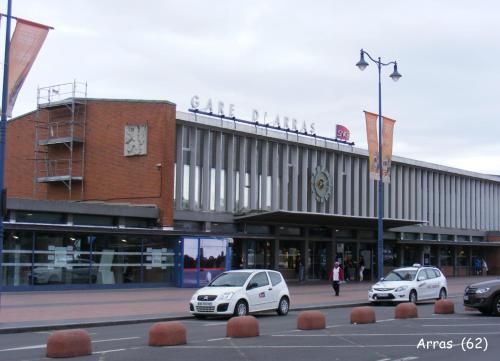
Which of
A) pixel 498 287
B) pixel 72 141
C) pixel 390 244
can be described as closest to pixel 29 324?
pixel 498 287

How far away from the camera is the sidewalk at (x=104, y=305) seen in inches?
802

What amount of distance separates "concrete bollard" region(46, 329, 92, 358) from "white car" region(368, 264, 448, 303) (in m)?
17.6

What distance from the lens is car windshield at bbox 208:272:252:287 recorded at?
2238 centimetres

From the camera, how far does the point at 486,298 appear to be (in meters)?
22.2

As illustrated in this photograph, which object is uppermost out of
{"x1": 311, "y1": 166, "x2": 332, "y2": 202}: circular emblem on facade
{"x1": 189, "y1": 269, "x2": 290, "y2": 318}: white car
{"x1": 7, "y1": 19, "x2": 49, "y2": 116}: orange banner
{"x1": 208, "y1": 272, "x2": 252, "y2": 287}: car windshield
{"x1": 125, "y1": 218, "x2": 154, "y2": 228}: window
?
{"x1": 7, "y1": 19, "x2": 49, "y2": 116}: orange banner

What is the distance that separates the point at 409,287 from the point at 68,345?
18.5m

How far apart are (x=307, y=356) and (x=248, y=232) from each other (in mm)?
30023

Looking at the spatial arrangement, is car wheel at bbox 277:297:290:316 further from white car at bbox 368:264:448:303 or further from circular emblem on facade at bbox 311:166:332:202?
circular emblem on facade at bbox 311:166:332:202

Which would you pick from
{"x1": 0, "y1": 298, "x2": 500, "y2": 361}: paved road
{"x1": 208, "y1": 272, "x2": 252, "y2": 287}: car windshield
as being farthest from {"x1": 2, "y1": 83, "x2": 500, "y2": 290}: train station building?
{"x1": 0, "y1": 298, "x2": 500, "y2": 361}: paved road

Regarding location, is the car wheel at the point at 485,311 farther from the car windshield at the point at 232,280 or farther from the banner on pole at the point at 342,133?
the banner on pole at the point at 342,133

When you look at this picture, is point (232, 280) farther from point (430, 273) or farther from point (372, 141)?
point (372, 141)

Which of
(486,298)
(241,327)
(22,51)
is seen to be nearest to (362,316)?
(486,298)

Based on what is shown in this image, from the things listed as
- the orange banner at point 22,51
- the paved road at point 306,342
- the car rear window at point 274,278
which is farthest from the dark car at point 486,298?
the orange banner at point 22,51

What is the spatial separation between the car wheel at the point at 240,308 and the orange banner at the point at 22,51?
8.82 m
